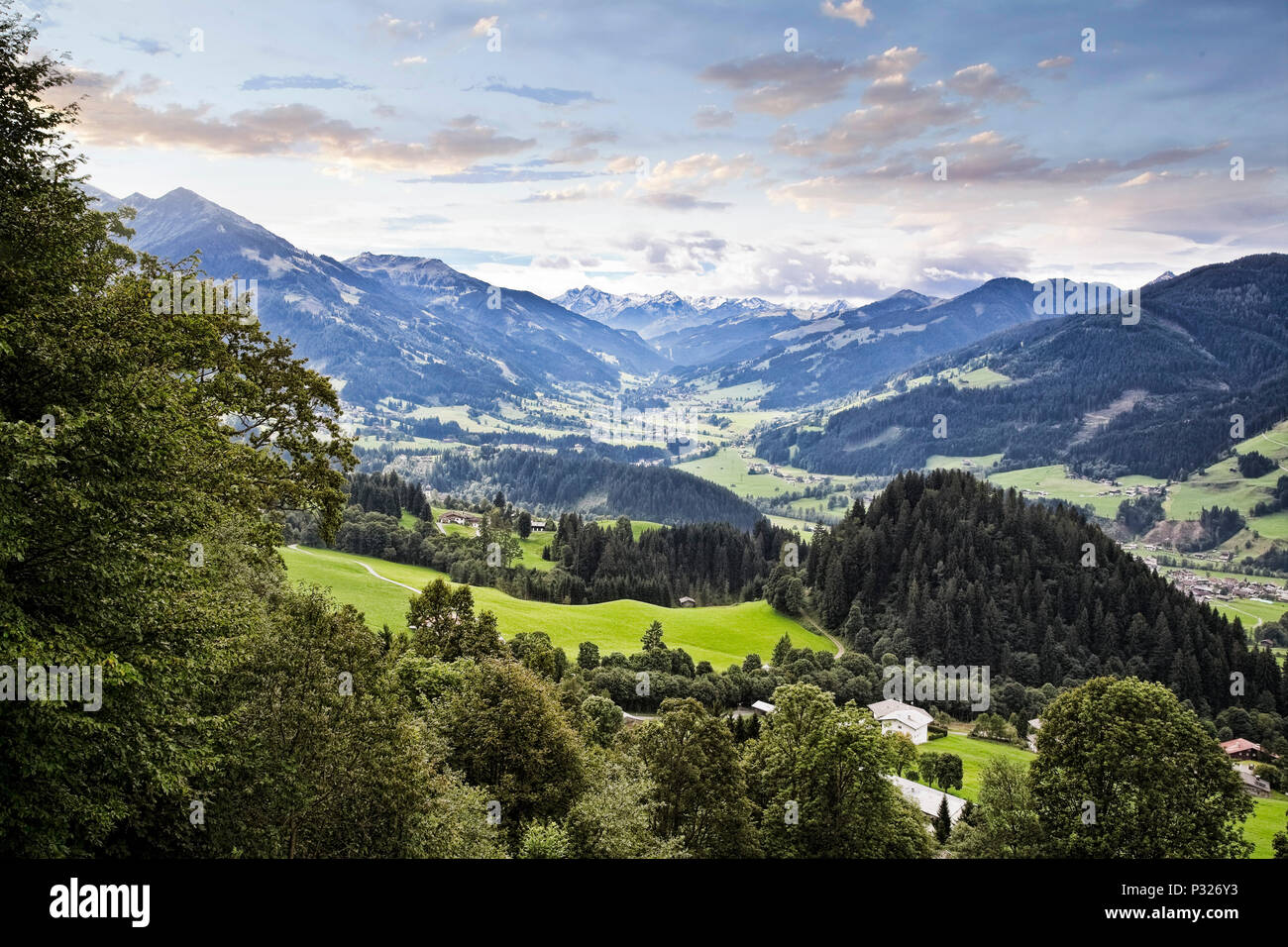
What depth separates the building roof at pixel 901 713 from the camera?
92250 millimetres

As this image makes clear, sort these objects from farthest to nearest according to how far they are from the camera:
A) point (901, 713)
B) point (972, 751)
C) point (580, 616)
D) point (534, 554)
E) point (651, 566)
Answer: point (534, 554), point (651, 566), point (580, 616), point (901, 713), point (972, 751)

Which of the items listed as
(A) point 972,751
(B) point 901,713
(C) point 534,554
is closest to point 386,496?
(C) point 534,554

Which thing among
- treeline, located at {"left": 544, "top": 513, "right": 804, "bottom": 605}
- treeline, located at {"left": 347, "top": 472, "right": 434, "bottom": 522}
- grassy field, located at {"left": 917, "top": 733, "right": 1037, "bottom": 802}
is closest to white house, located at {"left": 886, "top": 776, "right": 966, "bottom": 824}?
grassy field, located at {"left": 917, "top": 733, "right": 1037, "bottom": 802}

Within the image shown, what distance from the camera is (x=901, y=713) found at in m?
→ 94.5

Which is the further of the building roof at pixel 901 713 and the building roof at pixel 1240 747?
the building roof at pixel 1240 747

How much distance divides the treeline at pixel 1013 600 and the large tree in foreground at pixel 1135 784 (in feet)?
336

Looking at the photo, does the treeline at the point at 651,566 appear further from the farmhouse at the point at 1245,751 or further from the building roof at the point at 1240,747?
the farmhouse at the point at 1245,751

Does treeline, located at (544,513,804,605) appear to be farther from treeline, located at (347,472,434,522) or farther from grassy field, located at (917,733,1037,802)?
grassy field, located at (917,733,1037,802)

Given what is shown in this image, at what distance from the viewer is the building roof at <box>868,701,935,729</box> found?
3632 inches

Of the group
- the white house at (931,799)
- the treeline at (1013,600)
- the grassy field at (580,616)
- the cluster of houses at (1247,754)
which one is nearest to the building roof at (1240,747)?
the cluster of houses at (1247,754)

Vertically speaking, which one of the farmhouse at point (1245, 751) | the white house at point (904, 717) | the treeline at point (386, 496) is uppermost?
the treeline at point (386, 496)

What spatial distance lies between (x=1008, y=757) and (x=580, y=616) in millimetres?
56841

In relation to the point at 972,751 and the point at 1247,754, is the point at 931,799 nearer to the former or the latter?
the point at 972,751
